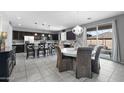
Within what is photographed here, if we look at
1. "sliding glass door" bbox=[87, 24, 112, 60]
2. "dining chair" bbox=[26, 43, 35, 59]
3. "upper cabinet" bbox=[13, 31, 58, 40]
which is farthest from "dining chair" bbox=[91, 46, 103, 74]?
"upper cabinet" bbox=[13, 31, 58, 40]

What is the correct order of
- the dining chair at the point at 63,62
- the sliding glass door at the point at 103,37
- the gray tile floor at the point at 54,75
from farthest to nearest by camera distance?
the sliding glass door at the point at 103,37 → the dining chair at the point at 63,62 → the gray tile floor at the point at 54,75

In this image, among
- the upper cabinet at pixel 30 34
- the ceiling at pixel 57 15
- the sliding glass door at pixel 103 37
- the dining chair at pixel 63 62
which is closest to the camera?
the dining chair at pixel 63 62

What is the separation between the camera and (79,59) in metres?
2.76

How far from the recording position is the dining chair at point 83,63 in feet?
8.81

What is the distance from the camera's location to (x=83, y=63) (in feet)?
9.14

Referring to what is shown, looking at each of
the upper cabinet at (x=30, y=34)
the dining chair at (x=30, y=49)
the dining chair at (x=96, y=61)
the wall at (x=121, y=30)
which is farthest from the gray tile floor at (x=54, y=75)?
the upper cabinet at (x=30, y=34)

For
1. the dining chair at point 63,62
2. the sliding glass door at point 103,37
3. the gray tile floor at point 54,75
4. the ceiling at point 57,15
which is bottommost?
the gray tile floor at point 54,75

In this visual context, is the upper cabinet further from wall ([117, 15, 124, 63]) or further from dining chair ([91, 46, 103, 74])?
dining chair ([91, 46, 103, 74])

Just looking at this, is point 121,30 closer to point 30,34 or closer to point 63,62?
point 63,62

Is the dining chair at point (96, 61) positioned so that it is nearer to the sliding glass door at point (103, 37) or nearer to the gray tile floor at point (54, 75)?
the gray tile floor at point (54, 75)

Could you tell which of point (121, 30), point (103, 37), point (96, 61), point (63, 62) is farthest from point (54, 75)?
point (103, 37)

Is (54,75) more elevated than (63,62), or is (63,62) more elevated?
(63,62)
